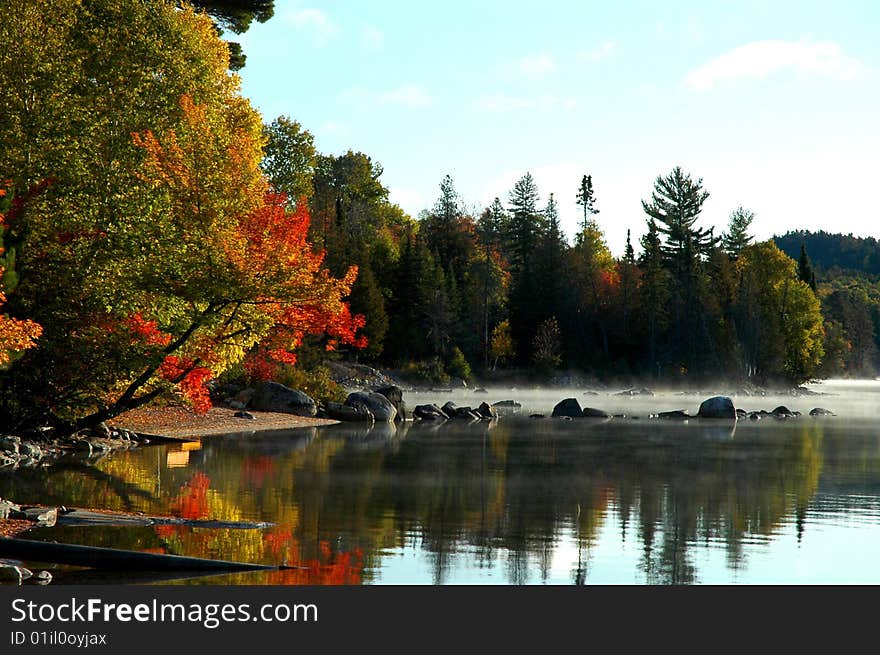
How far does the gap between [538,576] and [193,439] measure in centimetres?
Result: 2062

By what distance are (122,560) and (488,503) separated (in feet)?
26.6

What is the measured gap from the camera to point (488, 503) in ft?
61.0

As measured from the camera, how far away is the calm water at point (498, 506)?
12.9m

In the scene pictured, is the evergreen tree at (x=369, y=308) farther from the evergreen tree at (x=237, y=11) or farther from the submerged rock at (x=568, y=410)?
the evergreen tree at (x=237, y=11)

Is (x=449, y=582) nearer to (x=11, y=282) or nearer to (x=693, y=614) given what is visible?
(x=693, y=614)


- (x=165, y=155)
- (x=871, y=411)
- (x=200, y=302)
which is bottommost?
(x=871, y=411)

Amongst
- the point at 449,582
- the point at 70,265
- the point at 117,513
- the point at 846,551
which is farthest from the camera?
the point at 70,265

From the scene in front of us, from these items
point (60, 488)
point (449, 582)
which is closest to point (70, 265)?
point (60, 488)

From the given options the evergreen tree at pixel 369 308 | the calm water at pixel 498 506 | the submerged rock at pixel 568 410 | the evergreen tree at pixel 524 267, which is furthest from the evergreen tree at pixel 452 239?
the calm water at pixel 498 506

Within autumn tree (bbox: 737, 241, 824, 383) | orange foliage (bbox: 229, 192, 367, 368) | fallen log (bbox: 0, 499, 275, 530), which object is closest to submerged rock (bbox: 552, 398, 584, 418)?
orange foliage (bbox: 229, 192, 367, 368)

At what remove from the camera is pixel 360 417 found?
43.6 m

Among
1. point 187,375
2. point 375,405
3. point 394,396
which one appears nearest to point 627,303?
point 394,396

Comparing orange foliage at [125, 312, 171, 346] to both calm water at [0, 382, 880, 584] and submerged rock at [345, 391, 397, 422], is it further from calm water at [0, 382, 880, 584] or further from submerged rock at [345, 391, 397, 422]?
submerged rock at [345, 391, 397, 422]

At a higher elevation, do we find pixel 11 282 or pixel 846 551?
pixel 11 282
